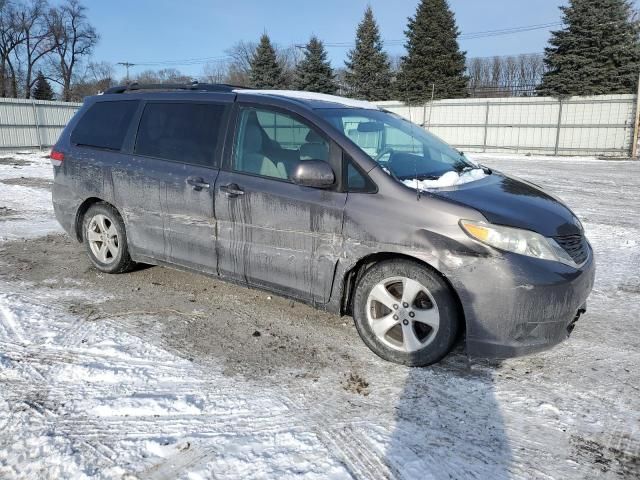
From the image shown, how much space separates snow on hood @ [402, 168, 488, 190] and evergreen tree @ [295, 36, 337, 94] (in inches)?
1568

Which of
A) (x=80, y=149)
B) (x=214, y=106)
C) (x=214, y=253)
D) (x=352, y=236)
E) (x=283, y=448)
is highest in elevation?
(x=214, y=106)

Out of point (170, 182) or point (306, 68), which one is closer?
point (170, 182)

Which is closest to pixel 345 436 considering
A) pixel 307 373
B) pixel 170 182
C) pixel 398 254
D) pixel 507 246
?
pixel 307 373

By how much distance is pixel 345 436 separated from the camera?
263 centimetres

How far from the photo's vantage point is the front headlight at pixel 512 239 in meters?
3.05

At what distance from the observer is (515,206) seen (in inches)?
131

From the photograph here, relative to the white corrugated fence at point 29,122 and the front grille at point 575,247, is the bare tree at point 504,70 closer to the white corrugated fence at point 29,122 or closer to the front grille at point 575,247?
the white corrugated fence at point 29,122

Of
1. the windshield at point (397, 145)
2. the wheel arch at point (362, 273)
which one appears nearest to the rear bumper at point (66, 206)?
the windshield at point (397, 145)

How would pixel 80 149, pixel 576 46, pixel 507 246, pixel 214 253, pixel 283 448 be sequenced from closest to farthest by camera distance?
1. pixel 283 448
2. pixel 507 246
3. pixel 214 253
4. pixel 80 149
5. pixel 576 46

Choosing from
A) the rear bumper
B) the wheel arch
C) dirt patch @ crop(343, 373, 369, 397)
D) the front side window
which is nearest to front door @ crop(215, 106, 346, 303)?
the front side window

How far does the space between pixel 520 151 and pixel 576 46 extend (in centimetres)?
957

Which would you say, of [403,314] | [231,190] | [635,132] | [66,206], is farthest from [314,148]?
[635,132]

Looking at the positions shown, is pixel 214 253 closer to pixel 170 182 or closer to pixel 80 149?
pixel 170 182

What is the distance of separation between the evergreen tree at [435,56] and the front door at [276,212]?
32444mm
